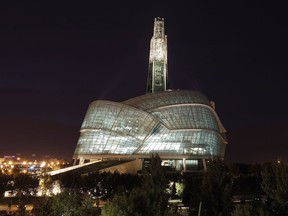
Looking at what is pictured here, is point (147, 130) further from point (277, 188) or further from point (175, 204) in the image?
point (277, 188)

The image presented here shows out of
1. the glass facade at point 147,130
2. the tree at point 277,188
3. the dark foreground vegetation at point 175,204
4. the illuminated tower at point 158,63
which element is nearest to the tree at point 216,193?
the dark foreground vegetation at point 175,204

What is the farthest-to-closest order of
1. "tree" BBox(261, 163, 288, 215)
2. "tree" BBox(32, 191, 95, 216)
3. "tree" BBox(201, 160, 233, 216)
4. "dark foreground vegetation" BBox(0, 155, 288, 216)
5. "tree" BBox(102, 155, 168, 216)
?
"tree" BBox(261, 163, 288, 215), "tree" BBox(201, 160, 233, 216), "tree" BBox(32, 191, 95, 216), "dark foreground vegetation" BBox(0, 155, 288, 216), "tree" BBox(102, 155, 168, 216)

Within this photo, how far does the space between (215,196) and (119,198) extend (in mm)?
7484

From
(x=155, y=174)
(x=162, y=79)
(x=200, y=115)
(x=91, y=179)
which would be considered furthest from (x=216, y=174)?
(x=162, y=79)

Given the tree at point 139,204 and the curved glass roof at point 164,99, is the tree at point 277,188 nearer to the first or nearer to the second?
the tree at point 139,204

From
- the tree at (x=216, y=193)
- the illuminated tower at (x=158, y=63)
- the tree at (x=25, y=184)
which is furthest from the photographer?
the illuminated tower at (x=158, y=63)

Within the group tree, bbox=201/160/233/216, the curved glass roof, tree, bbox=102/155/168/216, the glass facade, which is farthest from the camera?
the curved glass roof

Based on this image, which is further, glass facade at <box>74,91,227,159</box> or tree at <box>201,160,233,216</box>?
glass facade at <box>74,91,227,159</box>

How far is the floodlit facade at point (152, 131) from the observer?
76.3m

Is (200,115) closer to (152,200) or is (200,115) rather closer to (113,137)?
(113,137)

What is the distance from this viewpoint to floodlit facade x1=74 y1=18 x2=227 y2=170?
250ft

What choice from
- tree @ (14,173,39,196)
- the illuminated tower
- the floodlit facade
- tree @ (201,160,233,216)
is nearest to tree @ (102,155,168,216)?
tree @ (201,160,233,216)

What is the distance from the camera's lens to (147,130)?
3024 inches

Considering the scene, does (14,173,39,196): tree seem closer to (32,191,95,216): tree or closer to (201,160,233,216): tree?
(32,191,95,216): tree
